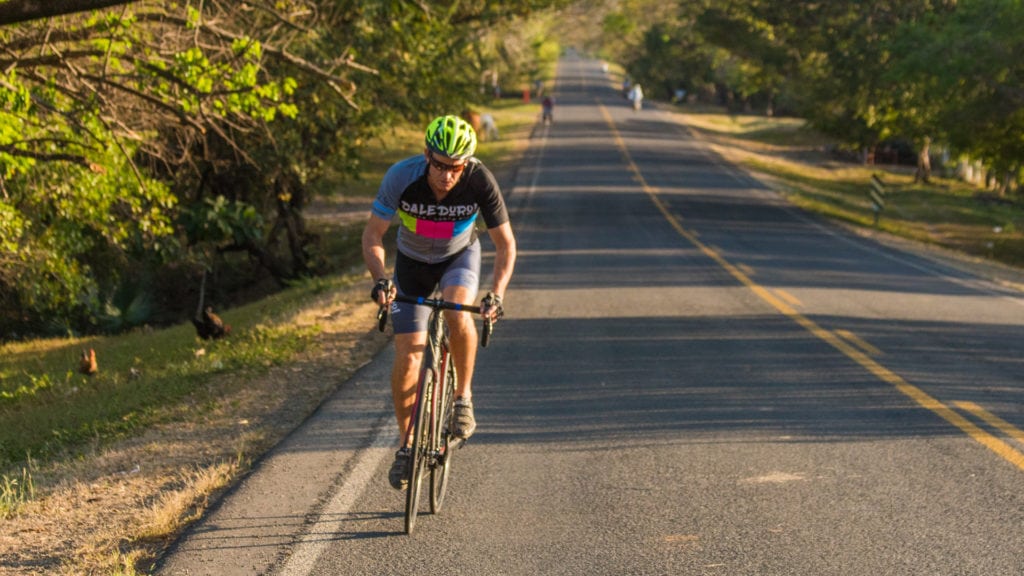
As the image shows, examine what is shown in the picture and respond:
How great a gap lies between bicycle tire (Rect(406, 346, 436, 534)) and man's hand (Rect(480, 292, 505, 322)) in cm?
33

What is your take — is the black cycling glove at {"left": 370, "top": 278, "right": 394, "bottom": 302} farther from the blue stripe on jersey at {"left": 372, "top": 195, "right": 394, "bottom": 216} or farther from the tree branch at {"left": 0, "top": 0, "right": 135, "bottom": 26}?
the tree branch at {"left": 0, "top": 0, "right": 135, "bottom": 26}

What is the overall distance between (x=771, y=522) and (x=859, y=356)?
4932 millimetres

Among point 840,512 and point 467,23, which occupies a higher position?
point 467,23

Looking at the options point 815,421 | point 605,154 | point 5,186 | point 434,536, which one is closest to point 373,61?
point 5,186

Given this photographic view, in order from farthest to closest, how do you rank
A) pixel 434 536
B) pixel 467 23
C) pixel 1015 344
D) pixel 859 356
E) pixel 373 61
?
1. pixel 467 23
2. pixel 373 61
3. pixel 1015 344
4. pixel 859 356
5. pixel 434 536

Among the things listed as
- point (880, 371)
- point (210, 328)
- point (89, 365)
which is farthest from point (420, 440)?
point (89, 365)

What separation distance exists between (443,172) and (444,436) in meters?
1.41

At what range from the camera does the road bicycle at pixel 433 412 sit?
221 inches

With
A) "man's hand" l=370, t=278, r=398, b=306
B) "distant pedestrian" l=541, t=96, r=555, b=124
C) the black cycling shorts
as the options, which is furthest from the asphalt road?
"distant pedestrian" l=541, t=96, r=555, b=124

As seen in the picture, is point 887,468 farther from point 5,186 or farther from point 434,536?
point 5,186

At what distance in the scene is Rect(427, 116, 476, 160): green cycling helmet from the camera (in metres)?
5.57

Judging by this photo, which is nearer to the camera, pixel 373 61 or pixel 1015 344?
pixel 1015 344

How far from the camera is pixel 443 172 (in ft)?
18.9

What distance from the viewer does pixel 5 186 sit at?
1360cm
